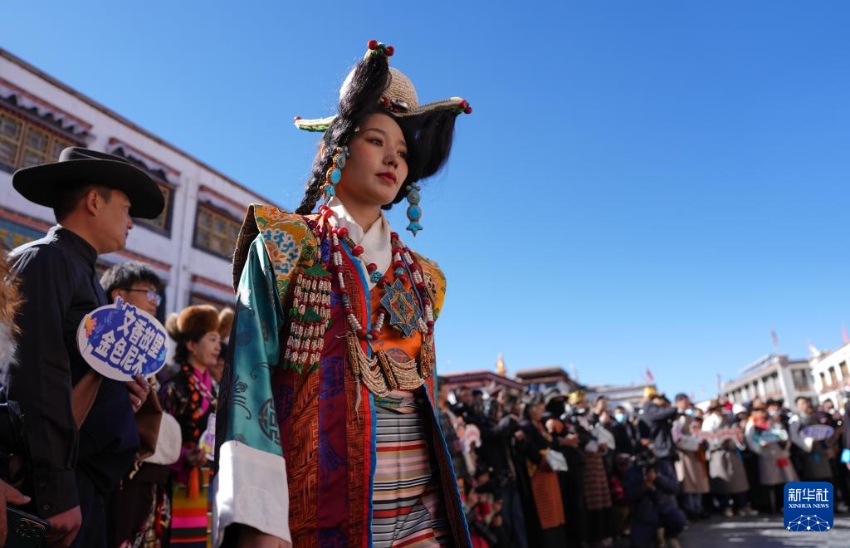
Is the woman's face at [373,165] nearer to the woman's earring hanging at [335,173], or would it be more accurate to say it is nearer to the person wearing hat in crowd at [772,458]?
the woman's earring hanging at [335,173]

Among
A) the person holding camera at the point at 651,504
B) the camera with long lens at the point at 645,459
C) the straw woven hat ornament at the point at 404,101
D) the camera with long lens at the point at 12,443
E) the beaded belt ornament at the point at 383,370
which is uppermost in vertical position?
the straw woven hat ornament at the point at 404,101

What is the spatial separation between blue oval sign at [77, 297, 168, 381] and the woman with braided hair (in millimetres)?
534

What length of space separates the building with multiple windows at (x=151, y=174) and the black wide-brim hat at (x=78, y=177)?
10314 mm

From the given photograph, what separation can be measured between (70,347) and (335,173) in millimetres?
1032

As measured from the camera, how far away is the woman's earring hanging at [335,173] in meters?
1.87

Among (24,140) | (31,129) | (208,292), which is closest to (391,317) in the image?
(24,140)

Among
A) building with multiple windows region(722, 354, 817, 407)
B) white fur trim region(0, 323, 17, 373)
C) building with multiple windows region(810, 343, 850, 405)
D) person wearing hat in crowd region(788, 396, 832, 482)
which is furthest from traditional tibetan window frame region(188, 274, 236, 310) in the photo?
building with multiple windows region(722, 354, 817, 407)

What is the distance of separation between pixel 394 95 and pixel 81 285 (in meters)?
1.23

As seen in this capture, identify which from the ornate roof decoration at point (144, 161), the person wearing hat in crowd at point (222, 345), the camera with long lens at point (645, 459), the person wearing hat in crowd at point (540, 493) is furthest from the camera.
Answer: the ornate roof decoration at point (144, 161)

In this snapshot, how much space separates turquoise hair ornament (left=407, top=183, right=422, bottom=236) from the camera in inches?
82.4

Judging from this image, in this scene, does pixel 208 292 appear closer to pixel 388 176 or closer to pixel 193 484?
pixel 193 484

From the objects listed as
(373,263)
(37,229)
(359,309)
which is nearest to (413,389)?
(359,309)

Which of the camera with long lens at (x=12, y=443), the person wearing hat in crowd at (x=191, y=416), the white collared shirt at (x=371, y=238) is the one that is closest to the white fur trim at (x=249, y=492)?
the white collared shirt at (x=371, y=238)

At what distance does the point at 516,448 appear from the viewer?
6.79m
